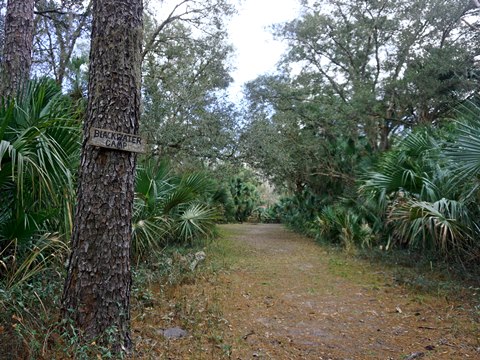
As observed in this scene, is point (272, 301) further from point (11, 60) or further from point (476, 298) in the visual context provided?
point (11, 60)

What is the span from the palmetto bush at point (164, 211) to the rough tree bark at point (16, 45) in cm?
233

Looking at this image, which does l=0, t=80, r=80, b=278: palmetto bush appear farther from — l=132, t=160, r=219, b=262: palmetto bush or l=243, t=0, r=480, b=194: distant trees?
l=243, t=0, r=480, b=194: distant trees

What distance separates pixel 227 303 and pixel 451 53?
8640mm

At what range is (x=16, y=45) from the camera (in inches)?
199

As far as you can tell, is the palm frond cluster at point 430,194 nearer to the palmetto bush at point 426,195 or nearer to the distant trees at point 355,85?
the palmetto bush at point 426,195

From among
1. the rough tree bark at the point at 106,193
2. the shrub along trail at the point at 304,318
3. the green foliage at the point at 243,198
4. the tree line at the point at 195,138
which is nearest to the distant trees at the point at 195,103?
the tree line at the point at 195,138

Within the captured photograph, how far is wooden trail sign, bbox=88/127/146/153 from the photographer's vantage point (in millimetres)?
2902

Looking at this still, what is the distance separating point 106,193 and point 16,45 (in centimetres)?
345

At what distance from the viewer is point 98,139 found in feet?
9.51

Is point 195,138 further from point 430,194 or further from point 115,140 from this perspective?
point 115,140

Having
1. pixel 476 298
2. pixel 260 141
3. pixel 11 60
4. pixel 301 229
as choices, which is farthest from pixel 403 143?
pixel 301 229

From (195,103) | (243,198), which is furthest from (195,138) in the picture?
(243,198)

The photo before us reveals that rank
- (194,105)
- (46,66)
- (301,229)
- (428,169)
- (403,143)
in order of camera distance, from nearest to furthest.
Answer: (428,169), (403,143), (194,105), (46,66), (301,229)

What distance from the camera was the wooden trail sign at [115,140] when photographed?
290 cm
